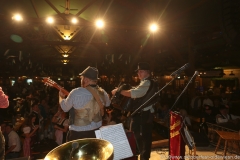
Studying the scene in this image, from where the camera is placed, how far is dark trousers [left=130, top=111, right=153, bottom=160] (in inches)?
130

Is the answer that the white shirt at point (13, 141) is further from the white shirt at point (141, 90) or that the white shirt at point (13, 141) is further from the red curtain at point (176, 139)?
the red curtain at point (176, 139)

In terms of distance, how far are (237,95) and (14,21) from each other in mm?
12592

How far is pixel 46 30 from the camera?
757 cm

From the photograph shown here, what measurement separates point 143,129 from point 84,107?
48.0 inches

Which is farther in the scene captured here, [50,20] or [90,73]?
[50,20]

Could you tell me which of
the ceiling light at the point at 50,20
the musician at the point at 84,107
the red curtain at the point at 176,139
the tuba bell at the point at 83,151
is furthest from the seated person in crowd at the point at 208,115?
the tuba bell at the point at 83,151

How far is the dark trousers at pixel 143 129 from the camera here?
10.8 feet

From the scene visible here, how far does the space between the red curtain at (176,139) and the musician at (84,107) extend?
1118 mm

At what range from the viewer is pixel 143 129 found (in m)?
3.31

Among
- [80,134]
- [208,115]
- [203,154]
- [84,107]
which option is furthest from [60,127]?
[208,115]

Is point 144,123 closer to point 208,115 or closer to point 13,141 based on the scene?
point 13,141

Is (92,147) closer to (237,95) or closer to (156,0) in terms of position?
(156,0)

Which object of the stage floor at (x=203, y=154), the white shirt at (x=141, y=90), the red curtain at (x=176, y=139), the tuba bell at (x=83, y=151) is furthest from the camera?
the stage floor at (x=203, y=154)

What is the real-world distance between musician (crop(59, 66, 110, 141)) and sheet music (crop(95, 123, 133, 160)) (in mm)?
764
